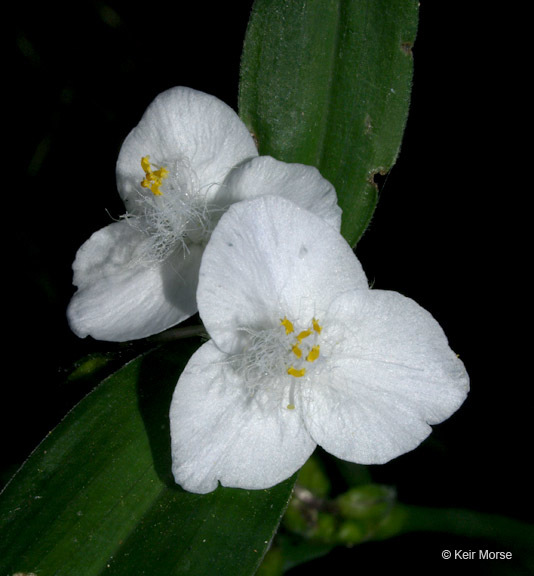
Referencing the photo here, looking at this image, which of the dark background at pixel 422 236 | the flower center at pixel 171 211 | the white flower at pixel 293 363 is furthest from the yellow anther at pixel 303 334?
the dark background at pixel 422 236

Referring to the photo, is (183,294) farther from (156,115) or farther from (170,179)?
(156,115)

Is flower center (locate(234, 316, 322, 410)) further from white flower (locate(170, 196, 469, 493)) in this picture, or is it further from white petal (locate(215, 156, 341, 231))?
white petal (locate(215, 156, 341, 231))

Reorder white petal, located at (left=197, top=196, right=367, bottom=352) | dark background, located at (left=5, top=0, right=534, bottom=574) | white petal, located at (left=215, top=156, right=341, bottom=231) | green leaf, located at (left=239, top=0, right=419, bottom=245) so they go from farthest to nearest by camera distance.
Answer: dark background, located at (left=5, top=0, right=534, bottom=574), green leaf, located at (left=239, top=0, right=419, bottom=245), white petal, located at (left=215, top=156, right=341, bottom=231), white petal, located at (left=197, top=196, right=367, bottom=352)

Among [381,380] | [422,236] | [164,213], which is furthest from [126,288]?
[422,236]

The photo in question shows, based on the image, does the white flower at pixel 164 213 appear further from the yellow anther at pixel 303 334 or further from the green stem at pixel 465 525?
the green stem at pixel 465 525

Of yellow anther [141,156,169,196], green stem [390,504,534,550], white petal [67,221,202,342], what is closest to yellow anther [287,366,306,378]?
white petal [67,221,202,342]

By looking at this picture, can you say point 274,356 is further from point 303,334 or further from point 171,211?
point 171,211

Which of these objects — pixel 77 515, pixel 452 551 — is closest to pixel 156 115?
pixel 77 515
